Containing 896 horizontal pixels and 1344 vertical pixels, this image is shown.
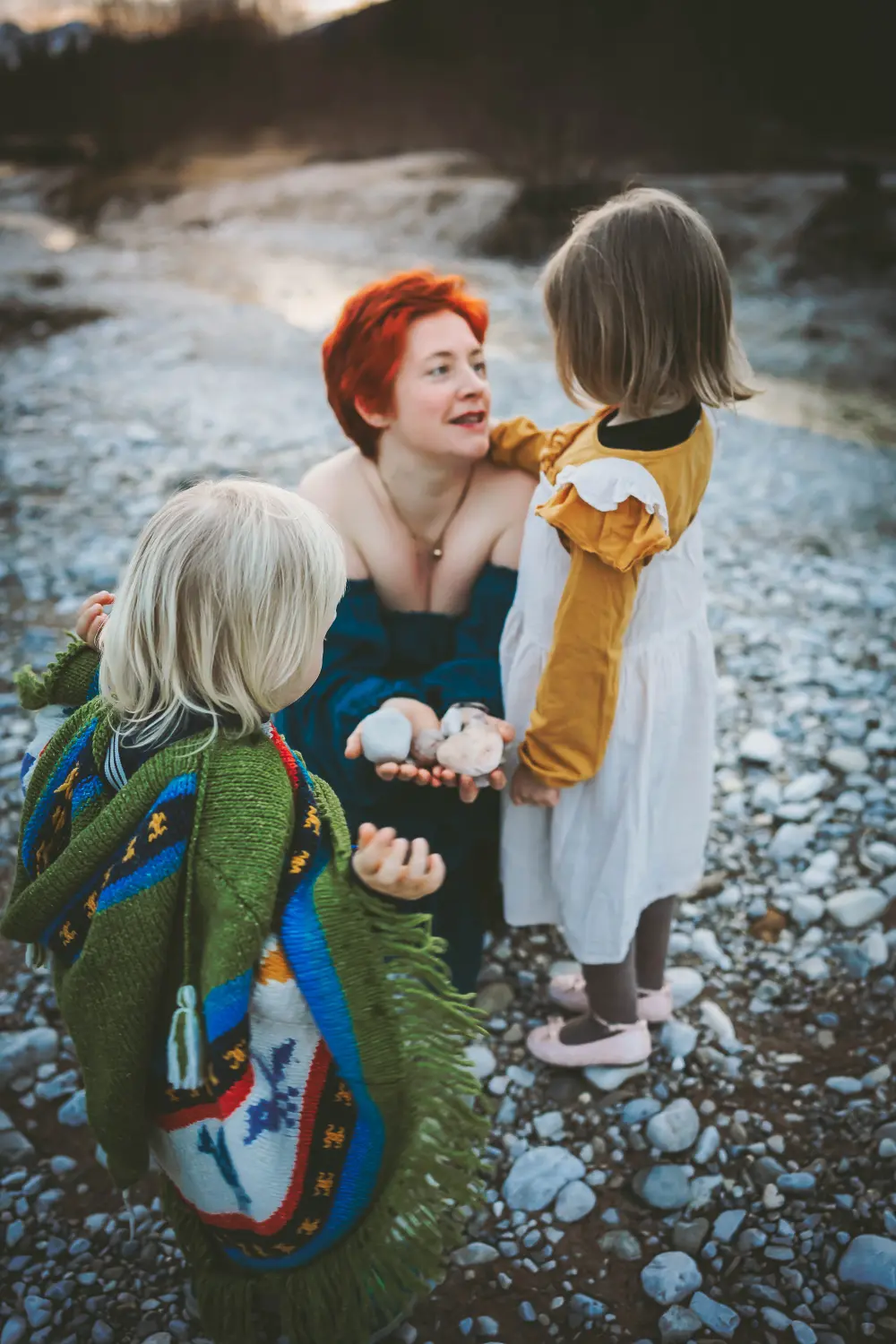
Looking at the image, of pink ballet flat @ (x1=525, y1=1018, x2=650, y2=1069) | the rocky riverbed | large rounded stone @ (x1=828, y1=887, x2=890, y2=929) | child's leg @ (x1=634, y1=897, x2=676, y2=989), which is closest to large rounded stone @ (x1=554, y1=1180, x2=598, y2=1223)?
the rocky riverbed

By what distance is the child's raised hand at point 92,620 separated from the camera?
1.49 m

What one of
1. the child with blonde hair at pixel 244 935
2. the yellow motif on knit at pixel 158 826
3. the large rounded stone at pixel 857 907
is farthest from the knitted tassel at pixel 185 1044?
the large rounded stone at pixel 857 907

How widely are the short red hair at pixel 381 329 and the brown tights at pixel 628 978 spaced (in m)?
1.25

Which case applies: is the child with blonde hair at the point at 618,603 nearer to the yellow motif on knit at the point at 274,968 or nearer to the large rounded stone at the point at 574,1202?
the large rounded stone at the point at 574,1202

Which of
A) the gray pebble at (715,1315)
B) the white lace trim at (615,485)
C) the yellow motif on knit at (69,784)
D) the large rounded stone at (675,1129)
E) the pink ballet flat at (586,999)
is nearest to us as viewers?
the yellow motif on knit at (69,784)

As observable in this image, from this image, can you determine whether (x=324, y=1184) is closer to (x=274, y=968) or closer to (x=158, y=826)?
(x=274, y=968)

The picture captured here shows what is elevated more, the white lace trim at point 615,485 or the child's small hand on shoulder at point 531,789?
the white lace trim at point 615,485

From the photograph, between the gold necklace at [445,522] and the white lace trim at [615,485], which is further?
the gold necklace at [445,522]

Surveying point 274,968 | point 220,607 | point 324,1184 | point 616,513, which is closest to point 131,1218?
point 324,1184

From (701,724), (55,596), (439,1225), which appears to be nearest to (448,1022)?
(439,1225)

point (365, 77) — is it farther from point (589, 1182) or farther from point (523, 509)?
point (589, 1182)

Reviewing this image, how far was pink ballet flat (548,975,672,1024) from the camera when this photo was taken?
88.8 inches

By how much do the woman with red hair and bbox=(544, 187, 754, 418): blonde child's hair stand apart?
1.18 feet

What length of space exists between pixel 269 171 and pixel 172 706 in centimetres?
769
